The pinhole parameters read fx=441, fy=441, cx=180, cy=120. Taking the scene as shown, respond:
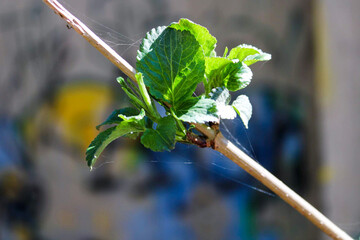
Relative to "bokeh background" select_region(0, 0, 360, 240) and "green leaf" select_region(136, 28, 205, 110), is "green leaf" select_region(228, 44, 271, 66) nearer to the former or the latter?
"green leaf" select_region(136, 28, 205, 110)

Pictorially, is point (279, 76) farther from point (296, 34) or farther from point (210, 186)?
point (210, 186)

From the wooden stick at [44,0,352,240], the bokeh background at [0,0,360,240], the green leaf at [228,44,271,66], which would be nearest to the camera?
the wooden stick at [44,0,352,240]

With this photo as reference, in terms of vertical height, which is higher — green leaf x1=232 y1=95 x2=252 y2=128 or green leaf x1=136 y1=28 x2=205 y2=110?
green leaf x1=136 y1=28 x2=205 y2=110

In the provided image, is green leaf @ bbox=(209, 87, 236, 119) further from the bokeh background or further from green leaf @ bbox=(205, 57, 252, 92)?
the bokeh background

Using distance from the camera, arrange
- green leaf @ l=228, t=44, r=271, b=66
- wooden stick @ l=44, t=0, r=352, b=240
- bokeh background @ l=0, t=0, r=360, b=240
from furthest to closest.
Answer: bokeh background @ l=0, t=0, r=360, b=240 → green leaf @ l=228, t=44, r=271, b=66 → wooden stick @ l=44, t=0, r=352, b=240

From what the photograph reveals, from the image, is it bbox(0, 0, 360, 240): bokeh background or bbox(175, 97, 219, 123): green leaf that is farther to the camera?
bbox(0, 0, 360, 240): bokeh background

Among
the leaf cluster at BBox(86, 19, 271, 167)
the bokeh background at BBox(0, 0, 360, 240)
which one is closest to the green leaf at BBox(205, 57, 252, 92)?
the leaf cluster at BBox(86, 19, 271, 167)

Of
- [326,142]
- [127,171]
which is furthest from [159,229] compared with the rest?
[326,142]
